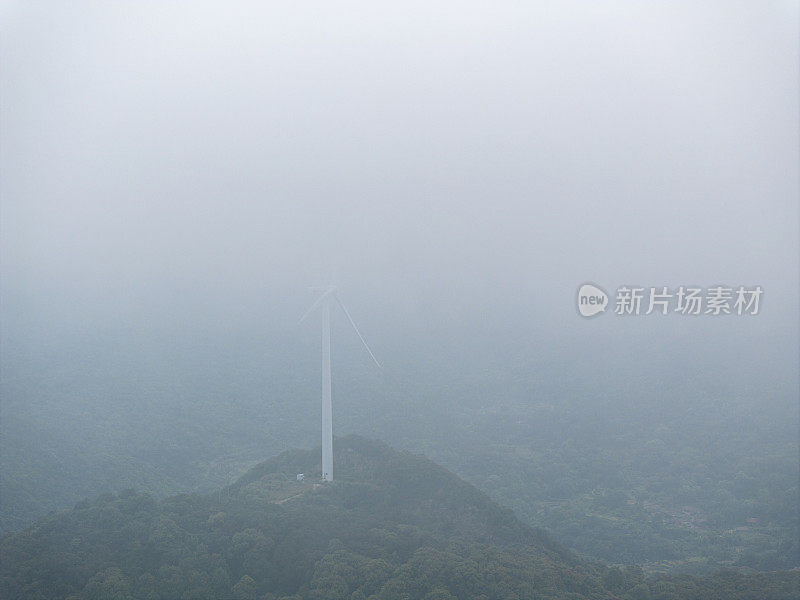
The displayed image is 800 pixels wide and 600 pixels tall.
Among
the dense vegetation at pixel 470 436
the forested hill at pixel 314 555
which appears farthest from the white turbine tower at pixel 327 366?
the dense vegetation at pixel 470 436

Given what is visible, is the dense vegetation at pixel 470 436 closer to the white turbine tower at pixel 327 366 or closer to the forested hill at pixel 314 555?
the forested hill at pixel 314 555

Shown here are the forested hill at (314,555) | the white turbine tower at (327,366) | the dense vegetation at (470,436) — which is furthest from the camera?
the dense vegetation at (470,436)

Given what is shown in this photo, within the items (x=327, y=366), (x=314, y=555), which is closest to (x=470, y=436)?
(x=327, y=366)

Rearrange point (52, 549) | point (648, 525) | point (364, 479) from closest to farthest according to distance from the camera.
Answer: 1. point (52, 549)
2. point (364, 479)
3. point (648, 525)

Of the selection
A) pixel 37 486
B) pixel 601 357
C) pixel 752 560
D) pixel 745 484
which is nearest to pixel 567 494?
pixel 745 484

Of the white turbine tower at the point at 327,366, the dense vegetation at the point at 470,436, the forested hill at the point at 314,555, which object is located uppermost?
the white turbine tower at the point at 327,366

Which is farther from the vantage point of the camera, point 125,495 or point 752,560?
point 752,560

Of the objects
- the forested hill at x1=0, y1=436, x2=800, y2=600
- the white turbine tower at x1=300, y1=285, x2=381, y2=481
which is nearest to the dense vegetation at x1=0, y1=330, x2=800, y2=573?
the forested hill at x1=0, y1=436, x2=800, y2=600

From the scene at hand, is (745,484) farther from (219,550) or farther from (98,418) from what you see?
(98,418)

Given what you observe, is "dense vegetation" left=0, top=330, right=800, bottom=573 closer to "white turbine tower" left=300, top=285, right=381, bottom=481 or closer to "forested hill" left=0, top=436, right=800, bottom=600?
"forested hill" left=0, top=436, right=800, bottom=600
